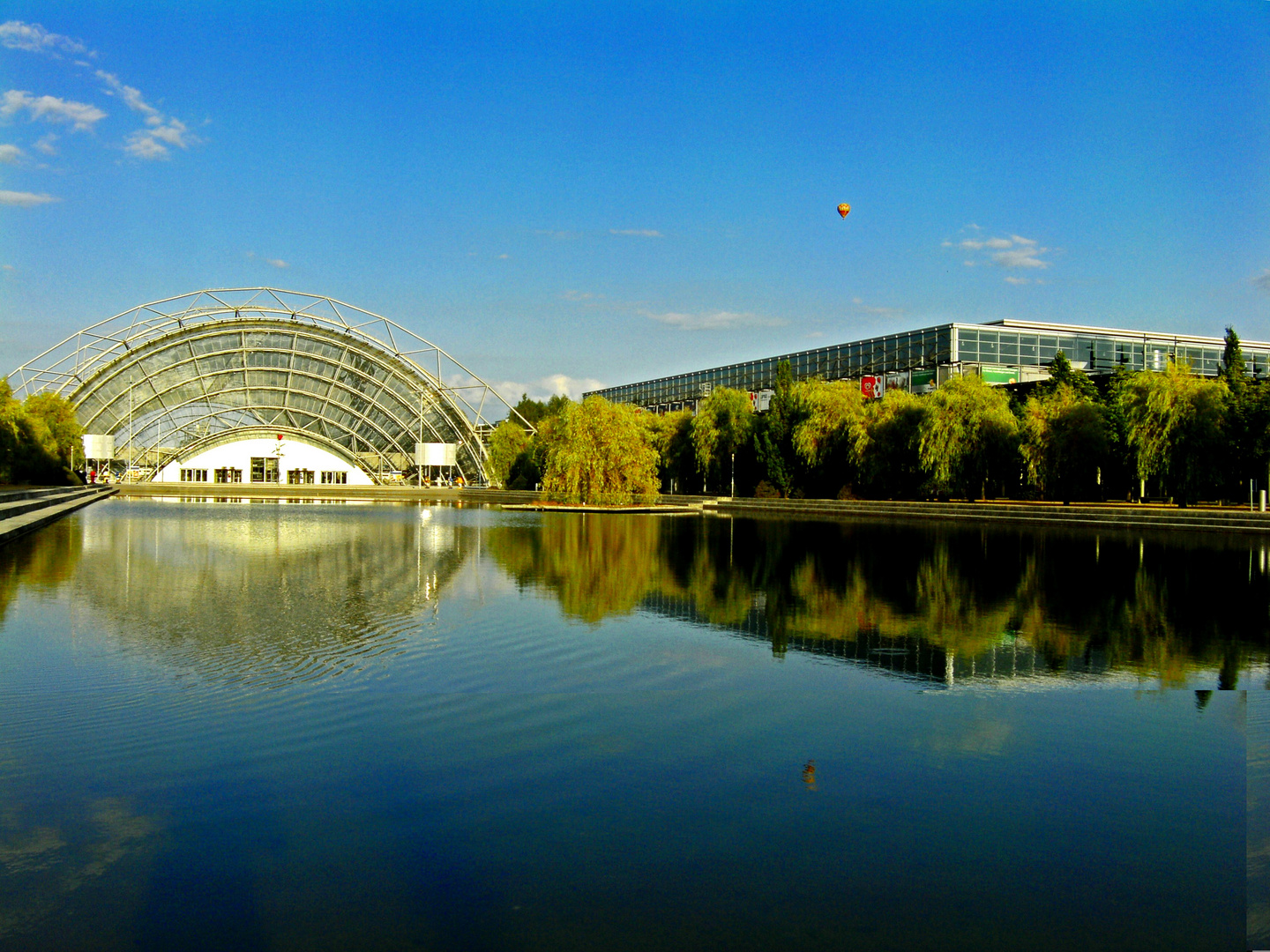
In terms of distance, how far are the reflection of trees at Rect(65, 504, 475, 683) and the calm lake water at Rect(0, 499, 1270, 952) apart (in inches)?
4.0

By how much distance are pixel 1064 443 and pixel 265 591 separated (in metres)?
37.5

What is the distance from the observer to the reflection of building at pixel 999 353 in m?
75.8

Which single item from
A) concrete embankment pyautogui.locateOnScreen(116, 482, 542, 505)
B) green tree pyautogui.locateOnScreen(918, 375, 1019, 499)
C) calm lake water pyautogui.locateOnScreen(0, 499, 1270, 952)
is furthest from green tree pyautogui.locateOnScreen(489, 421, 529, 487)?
calm lake water pyautogui.locateOnScreen(0, 499, 1270, 952)

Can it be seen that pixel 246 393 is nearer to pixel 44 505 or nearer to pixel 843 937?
pixel 44 505

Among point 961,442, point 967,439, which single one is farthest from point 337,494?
point 967,439

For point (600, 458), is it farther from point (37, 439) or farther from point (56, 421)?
point (56, 421)

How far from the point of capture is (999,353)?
77.6 meters

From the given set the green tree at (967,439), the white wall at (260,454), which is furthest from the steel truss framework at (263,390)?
the green tree at (967,439)

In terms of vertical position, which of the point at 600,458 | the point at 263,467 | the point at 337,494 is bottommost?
→ the point at 337,494

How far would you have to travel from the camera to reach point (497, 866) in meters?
4.52

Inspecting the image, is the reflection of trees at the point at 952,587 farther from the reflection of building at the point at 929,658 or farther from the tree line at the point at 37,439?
the tree line at the point at 37,439

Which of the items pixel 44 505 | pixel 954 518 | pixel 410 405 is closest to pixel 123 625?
pixel 44 505

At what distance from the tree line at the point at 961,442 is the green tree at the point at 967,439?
6 cm

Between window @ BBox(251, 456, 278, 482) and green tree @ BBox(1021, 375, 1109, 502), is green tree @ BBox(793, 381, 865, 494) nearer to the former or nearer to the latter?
green tree @ BBox(1021, 375, 1109, 502)
